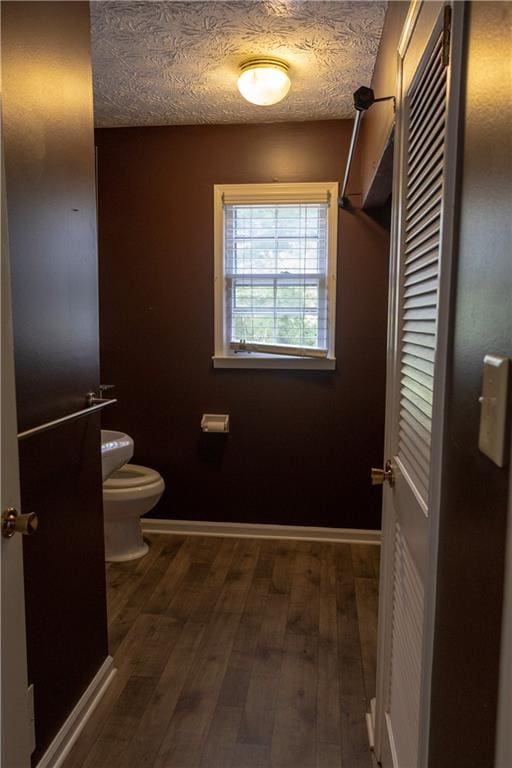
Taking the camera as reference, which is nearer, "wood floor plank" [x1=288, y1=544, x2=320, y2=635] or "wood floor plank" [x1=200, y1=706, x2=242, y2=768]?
"wood floor plank" [x1=200, y1=706, x2=242, y2=768]

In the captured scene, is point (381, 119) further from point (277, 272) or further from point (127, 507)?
point (127, 507)

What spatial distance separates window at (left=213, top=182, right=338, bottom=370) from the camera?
3197mm

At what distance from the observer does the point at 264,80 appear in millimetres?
2453

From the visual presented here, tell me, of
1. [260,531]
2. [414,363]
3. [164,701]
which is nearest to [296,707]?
[164,701]

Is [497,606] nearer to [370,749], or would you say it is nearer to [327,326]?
[370,749]

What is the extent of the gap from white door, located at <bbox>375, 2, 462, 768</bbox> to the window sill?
5.33ft

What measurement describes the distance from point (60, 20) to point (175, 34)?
0.72m

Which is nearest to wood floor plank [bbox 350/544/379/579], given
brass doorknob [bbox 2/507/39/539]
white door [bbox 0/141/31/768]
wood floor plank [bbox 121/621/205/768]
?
wood floor plank [bbox 121/621/205/768]

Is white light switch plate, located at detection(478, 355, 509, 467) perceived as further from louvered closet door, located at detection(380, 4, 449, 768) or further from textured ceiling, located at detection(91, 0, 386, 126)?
textured ceiling, located at detection(91, 0, 386, 126)

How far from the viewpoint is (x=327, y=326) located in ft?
10.7

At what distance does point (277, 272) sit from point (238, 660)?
2.08 metres

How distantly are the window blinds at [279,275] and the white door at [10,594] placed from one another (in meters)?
2.28

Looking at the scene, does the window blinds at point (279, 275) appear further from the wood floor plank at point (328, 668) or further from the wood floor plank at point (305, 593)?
the wood floor plank at point (328, 668)

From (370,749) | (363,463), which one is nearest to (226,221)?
(363,463)
